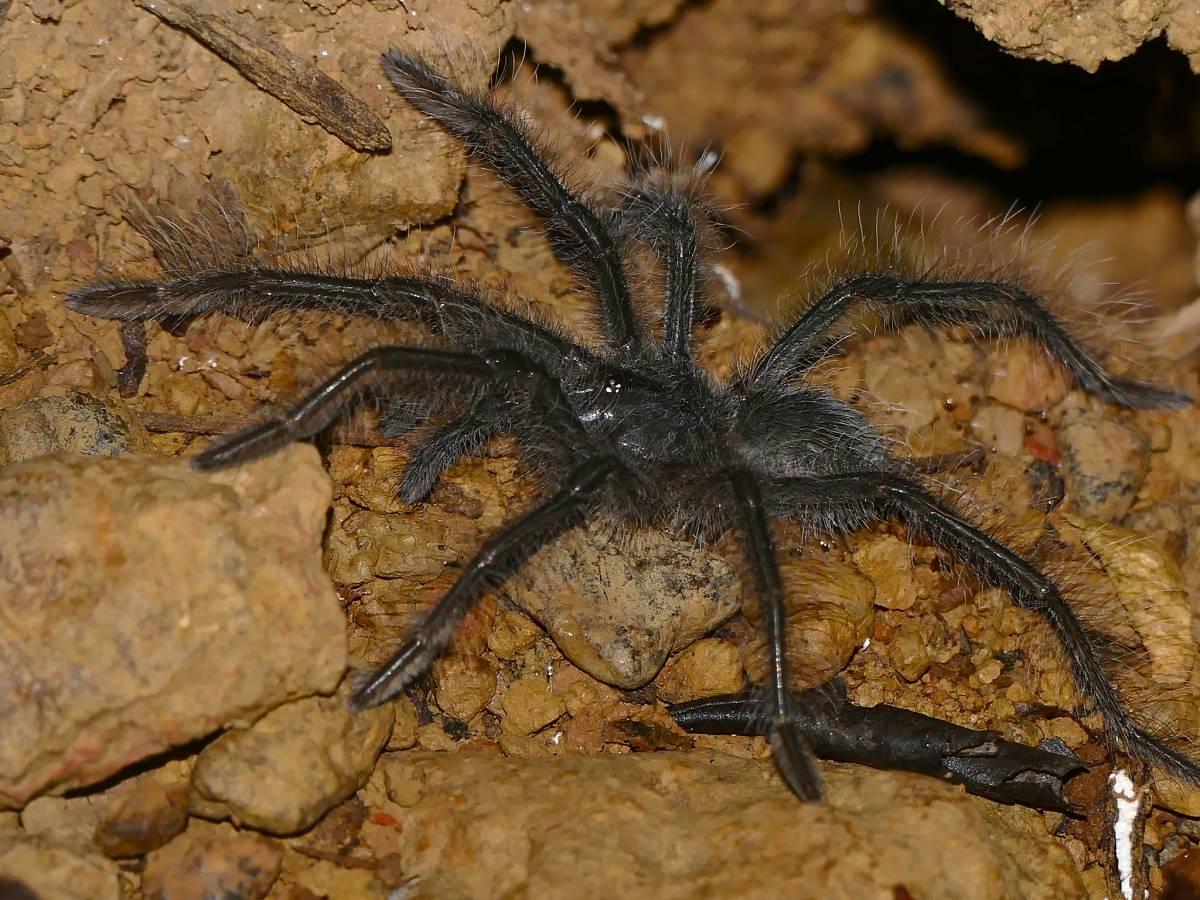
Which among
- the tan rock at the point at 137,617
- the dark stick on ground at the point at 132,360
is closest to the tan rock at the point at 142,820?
the tan rock at the point at 137,617

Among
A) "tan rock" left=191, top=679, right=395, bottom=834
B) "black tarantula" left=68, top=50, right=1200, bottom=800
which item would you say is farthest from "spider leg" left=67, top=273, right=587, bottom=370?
"tan rock" left=191, top=679, right=395, bottom=834

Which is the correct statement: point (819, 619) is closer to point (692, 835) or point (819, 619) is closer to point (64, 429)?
point (692, 835)

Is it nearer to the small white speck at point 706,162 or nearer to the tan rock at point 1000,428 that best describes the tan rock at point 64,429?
the small white speck at point 706,162

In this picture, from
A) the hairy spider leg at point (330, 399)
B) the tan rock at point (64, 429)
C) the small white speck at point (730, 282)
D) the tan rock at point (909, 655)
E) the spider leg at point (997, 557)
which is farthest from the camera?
the small white speck at point (730, 282)

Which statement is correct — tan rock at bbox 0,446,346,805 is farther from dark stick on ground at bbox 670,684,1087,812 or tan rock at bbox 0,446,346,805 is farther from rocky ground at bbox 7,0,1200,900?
dark stick on ground at bbox 670,684,1087,812

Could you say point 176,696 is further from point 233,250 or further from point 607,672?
point 233,250

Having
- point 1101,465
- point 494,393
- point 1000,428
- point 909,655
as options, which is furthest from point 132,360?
point 1101,465
